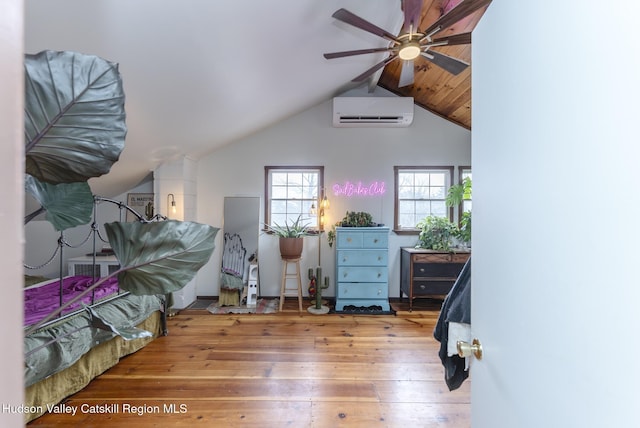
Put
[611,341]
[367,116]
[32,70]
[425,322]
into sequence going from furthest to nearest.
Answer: [367,116] < [425,322] < [32,70] < [611,341]

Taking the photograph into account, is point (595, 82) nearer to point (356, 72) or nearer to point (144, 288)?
point (144, 288)

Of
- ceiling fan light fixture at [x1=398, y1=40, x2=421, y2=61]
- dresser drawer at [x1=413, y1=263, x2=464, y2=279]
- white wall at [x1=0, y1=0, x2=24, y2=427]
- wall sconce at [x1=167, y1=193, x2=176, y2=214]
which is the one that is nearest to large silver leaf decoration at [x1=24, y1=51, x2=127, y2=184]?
white wall at [x1=0, y1=0, x2=24, y2=427]


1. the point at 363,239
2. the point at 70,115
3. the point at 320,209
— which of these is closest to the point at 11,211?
the point at 70,115

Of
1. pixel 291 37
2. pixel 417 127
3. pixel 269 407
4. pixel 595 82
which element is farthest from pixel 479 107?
pixel 417 127

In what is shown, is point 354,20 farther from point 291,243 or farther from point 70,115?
point 291,243

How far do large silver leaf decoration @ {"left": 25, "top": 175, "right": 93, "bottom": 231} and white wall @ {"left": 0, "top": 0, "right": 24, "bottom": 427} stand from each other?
44 cm

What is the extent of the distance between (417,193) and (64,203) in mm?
3982

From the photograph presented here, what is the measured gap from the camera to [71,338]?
181 centimetres

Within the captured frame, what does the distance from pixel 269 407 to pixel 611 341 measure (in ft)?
6.45

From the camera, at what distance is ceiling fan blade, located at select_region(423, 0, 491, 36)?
1526 mm

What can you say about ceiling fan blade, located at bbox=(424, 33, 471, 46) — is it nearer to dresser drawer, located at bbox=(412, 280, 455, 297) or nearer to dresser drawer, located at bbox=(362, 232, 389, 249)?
dresser drawer, located at bbox=(362, 232, 389, 249)

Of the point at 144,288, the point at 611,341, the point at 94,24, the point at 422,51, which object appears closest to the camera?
the point at 611,341

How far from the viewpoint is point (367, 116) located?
3.78 metres

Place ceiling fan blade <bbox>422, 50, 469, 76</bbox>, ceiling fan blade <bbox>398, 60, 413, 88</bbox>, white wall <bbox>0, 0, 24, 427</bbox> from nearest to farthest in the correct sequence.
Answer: white wall <bbox>0, 0, 24, 427</bbox> → ceiling fan blade <bbox>422, 50, 469, 76</bbox> → ceiling fan blade <bbox>398, 60, 413, 88</bbox>
